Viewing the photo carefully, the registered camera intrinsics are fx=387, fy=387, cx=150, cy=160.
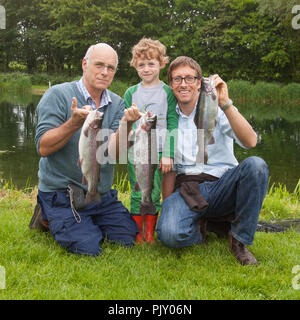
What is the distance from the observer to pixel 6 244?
11.3 feet

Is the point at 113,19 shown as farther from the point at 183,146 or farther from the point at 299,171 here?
the point at 183,146

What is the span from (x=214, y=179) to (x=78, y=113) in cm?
148

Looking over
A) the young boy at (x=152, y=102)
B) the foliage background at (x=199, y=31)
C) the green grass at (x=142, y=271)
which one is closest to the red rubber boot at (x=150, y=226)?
the young boy at (x=152, y=102)

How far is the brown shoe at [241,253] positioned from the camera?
329cm

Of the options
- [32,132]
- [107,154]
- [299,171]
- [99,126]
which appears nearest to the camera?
[99,126]

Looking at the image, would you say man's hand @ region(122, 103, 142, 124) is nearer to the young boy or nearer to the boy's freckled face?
the young boy

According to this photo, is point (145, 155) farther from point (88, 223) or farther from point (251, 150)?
point (251, 150)

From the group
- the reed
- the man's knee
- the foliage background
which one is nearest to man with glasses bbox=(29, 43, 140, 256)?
the man's knee

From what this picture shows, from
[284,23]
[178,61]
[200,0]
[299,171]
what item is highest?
[200,0]

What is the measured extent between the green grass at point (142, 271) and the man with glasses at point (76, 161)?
0.51 feet

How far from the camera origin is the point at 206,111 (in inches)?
114

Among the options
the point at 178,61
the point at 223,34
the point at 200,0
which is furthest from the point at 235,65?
the point at 178,61
